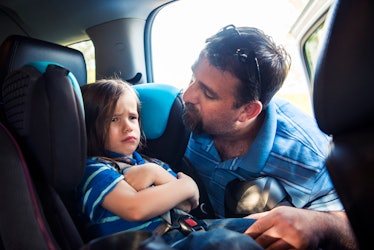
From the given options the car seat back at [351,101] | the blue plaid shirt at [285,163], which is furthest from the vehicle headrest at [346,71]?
the blue plaid shirt at [285,163]

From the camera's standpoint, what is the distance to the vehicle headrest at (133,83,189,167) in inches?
65.5

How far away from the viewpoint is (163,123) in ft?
5.52

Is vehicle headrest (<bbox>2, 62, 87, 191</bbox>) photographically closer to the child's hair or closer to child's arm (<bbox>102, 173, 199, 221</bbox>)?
child's arm (<bbox>102, 173, 199, 221</bbox>)

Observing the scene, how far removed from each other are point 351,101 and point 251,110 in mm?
838

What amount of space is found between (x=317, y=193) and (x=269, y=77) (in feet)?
1.84

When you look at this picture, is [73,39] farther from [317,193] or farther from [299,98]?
[317,193]

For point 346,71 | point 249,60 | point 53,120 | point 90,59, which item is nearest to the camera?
point 346,71

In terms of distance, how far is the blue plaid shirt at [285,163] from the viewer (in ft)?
4.45

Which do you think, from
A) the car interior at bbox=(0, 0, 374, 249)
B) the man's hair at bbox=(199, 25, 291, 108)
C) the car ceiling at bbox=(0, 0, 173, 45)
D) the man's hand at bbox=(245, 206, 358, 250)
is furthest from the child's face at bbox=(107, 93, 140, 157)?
the car ceiling at bbox=(0, 0, 173, 45)

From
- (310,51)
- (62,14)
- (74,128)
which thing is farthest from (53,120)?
(310,51)

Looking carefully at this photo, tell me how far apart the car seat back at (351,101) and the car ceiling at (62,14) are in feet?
5.98

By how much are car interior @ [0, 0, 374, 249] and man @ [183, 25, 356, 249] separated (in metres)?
0.19

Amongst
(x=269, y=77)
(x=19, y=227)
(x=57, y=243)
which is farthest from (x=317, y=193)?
(x=19, y=227)

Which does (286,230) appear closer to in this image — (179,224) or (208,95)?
(179,224)
